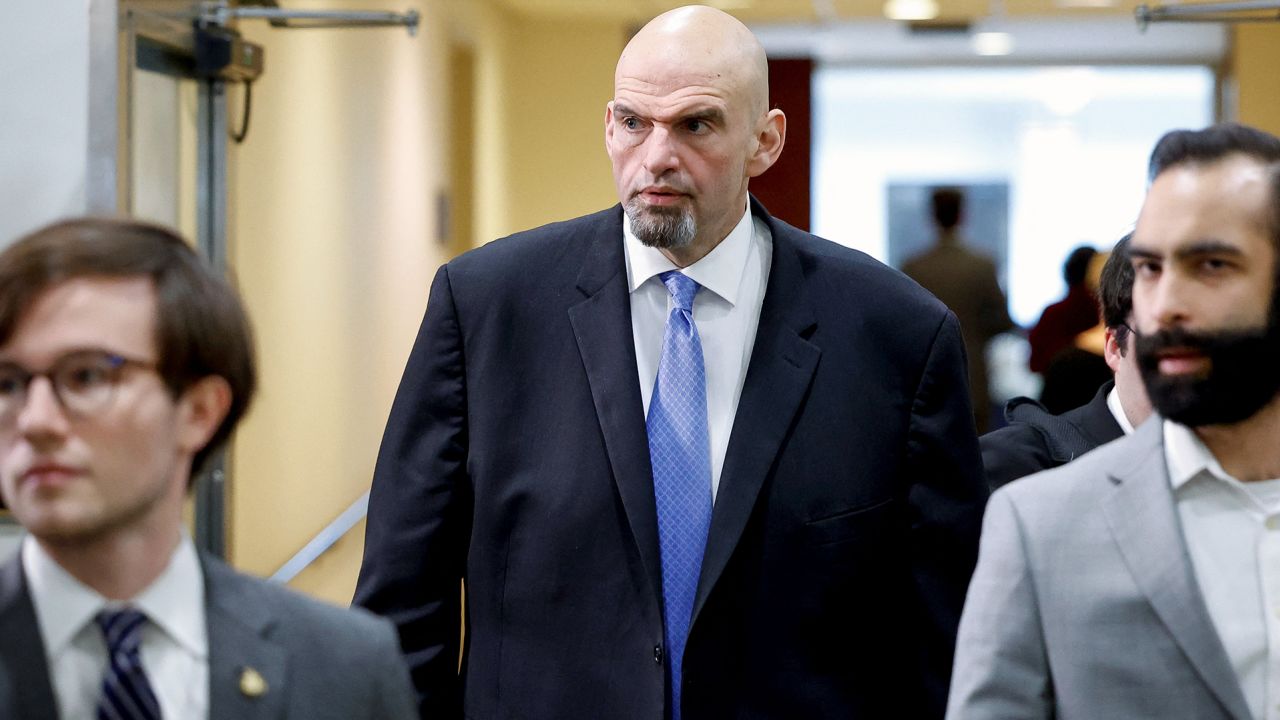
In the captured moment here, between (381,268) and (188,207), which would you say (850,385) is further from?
(381,268)

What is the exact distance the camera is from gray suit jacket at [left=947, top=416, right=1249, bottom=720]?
1612 millimetres

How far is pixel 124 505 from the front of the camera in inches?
51.9

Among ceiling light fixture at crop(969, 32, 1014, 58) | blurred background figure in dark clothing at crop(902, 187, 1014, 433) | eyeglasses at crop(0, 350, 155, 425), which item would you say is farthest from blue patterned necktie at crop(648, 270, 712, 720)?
ceiling light fixture at crop(969, 32, 1014, 58)

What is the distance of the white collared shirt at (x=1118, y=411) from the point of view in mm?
2490

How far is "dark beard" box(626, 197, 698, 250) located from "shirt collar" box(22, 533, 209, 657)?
3.06 ft

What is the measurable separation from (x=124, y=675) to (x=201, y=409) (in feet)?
0.78

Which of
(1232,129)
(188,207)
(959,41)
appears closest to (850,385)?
(1232,129)

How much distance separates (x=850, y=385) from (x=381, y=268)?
13.5 ft

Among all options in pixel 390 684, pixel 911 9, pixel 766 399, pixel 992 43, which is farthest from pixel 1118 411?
pixel 992 43

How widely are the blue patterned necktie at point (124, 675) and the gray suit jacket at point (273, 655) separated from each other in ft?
0.14

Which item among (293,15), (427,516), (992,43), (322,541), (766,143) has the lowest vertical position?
(322,541)

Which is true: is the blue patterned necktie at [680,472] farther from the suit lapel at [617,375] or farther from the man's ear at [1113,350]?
the man's ear at [1113,350]

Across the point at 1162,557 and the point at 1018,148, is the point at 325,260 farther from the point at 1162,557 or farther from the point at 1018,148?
the point at 1018,148

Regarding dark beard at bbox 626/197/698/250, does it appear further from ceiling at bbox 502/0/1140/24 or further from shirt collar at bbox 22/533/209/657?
ceiling at bbox 502/0/1140/24
